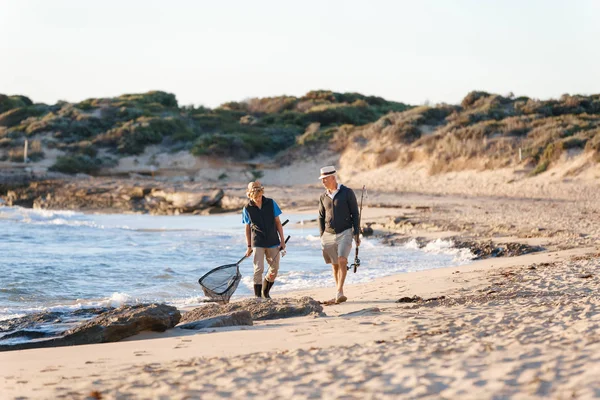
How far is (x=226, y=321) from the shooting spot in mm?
7371

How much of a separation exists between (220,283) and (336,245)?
5.02 feet

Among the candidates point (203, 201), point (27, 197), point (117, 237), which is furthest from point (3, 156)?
point (117, 237)

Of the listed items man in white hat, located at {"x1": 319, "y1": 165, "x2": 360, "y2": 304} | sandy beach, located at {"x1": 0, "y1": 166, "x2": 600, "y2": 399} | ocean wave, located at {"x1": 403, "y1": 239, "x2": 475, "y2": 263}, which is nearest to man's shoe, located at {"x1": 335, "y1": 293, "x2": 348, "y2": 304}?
man in white hat, located at {"x1": 319, "y1": 165, "x2": 360, "y2": 304}

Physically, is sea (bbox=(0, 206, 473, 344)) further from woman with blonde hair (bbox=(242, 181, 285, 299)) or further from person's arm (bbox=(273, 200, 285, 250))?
person's arm (bbox=(273, 200, 285, 250))

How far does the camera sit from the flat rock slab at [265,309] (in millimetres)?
7820

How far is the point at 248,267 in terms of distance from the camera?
554 inches

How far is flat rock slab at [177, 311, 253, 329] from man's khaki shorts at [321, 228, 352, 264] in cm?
198

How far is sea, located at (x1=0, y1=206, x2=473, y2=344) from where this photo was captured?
1067 centimetres

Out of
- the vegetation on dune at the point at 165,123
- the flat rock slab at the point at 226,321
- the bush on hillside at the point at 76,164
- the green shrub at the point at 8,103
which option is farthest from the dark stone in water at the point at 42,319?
the green shrub at the point at 8,103

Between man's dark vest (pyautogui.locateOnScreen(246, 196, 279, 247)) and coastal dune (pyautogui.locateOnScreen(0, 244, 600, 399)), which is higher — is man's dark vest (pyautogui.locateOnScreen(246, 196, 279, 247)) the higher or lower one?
the higher one

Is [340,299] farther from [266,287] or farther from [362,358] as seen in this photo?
[362,358]

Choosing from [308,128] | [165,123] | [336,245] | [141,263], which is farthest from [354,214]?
[165,123]

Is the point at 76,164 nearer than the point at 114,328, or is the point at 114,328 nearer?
the point at 114,328

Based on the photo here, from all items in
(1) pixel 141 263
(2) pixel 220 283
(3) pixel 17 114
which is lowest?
(1) pixel 141 263
